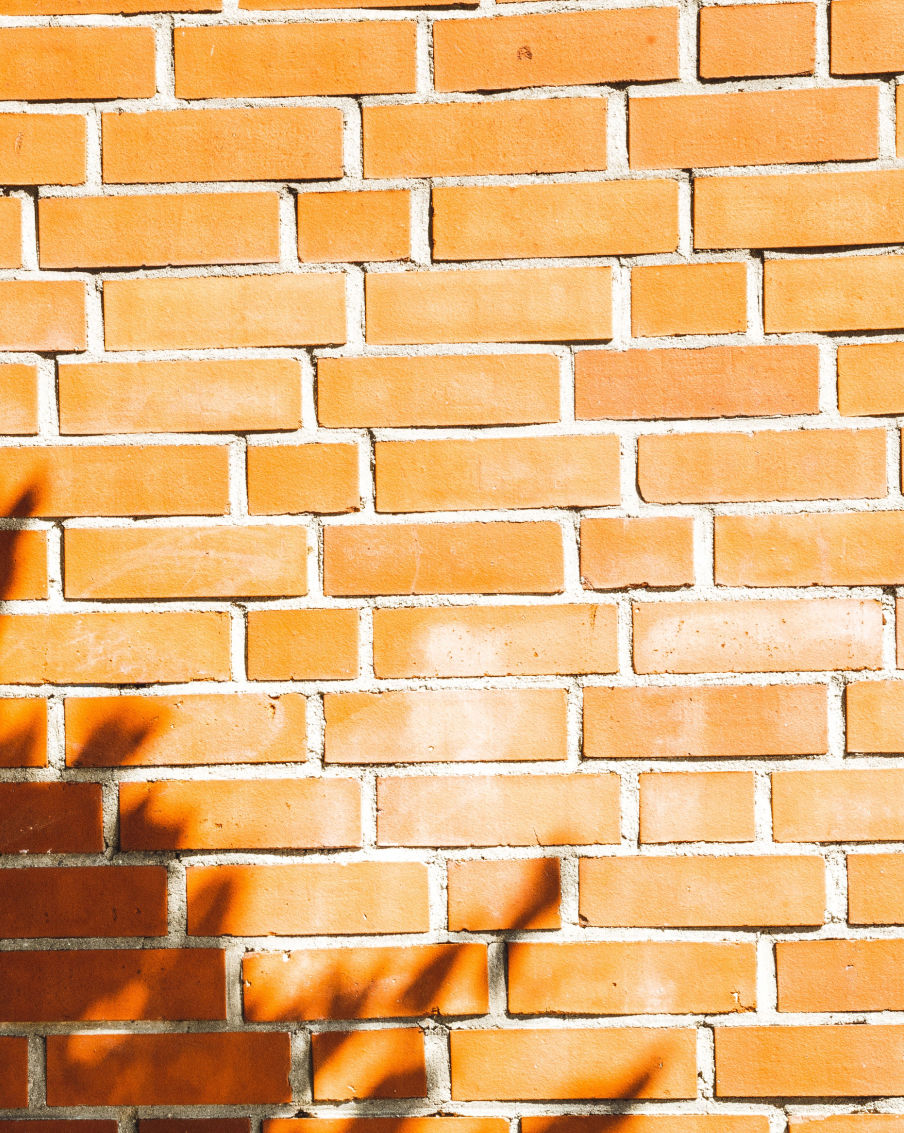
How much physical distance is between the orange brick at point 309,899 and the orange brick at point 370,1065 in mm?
158

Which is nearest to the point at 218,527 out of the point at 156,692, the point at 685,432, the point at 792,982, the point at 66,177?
the point at 156,692

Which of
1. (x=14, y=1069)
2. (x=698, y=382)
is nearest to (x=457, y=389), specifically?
(x=698, y=382)

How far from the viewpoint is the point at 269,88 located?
4.11 ft

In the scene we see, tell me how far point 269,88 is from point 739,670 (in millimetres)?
1081

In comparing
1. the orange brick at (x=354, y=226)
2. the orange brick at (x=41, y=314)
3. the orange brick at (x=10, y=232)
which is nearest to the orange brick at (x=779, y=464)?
the orange brick at (x=354, y=226)

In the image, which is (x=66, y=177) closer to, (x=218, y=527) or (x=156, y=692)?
(x=218, y=527)

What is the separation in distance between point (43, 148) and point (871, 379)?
4.09 feet

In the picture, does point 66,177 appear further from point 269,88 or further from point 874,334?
point 874,334

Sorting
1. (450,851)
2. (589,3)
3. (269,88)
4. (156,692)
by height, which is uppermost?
(589,3)

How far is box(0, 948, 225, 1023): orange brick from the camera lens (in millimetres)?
1282

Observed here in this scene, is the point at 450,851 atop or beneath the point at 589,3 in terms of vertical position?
beneath

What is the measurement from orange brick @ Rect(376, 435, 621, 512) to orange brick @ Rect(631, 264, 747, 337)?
0.61ft

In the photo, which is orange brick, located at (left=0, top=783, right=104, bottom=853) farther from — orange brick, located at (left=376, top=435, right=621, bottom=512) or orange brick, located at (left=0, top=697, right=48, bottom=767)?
orange brick, located at (left=376, top=435, right=621, bottom=512)

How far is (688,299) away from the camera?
1256 millimetres
